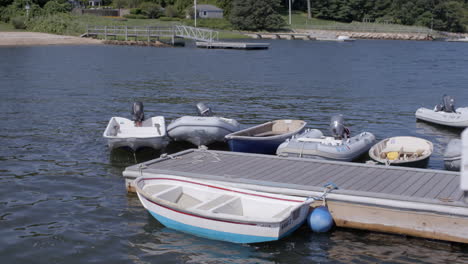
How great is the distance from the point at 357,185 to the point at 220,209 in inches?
116

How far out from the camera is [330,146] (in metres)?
14.7

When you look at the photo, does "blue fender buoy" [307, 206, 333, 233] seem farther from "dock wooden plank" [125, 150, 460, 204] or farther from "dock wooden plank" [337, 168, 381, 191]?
"dock wooden plank" [337, 168, 381, 191]

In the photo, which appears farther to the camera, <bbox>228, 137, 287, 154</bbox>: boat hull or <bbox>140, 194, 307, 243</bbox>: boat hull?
<bbox>228, 137, 287, 154</bbox>: boat hull

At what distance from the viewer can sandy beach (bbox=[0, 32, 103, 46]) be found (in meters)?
73.5

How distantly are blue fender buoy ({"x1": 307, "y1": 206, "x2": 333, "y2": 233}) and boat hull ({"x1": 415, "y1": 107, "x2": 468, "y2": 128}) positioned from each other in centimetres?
1197

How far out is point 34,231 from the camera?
11.2m

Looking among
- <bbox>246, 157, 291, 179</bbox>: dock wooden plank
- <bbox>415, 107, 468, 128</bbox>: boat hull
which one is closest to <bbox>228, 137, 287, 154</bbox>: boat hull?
<bbox>246, 157, 291, 179</bbox>: dock wooden plank

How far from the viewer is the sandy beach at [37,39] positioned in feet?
241

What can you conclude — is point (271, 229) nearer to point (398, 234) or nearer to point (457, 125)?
point (398, 234)

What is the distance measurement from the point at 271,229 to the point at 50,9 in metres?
92.1

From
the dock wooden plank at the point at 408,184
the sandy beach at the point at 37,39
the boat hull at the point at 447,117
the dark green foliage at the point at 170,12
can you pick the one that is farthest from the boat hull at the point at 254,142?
the dark green foliage at the point at 170,12

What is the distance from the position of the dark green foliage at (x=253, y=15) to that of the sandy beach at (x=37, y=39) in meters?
38.8

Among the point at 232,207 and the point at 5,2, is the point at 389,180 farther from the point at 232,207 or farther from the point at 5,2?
the point at 5,2

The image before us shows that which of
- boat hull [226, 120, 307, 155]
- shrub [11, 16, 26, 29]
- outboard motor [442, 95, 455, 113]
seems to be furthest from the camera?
shrub [11, 16, 26, 29]
